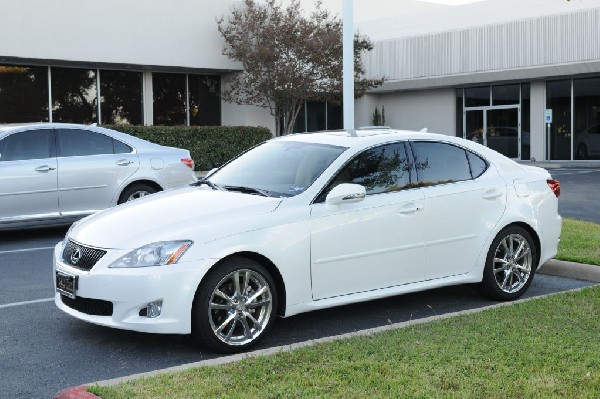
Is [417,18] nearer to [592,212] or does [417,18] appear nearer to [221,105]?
[221,105]

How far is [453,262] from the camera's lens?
692cm

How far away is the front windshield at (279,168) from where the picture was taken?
6.49 meters

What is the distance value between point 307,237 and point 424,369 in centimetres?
156

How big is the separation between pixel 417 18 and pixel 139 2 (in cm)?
1374

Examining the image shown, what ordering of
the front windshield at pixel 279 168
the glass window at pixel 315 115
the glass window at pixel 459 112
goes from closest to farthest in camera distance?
the front windshield at pixel 279 168 → the glass window at pixel 315 115 → the glass window at pixel 459 112

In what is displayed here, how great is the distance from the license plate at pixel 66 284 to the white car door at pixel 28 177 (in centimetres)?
520

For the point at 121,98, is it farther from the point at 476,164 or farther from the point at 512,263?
the point at 512,263

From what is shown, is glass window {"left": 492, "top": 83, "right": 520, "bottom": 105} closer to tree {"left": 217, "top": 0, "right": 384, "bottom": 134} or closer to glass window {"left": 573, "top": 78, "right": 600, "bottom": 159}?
glass window {"left": 573, "top": 78, "right": 600, "bottom": 159}

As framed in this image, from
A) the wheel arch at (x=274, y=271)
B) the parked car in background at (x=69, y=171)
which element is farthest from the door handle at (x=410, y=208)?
the parked car in background at (x=69, y=171)

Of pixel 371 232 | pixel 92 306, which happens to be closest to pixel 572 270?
pixel 371 232

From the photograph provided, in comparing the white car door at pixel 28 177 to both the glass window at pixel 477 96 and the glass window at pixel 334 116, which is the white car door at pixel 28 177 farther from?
the glass window at pixel 477 96

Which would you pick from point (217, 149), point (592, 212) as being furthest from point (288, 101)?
point (592, 212)

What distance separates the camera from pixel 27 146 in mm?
11078

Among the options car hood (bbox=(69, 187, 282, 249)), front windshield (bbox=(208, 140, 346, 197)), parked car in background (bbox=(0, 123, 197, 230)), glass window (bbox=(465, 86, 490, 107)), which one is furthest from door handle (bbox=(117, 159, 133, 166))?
glass window (bbox=(465, 86, 490, 107))
